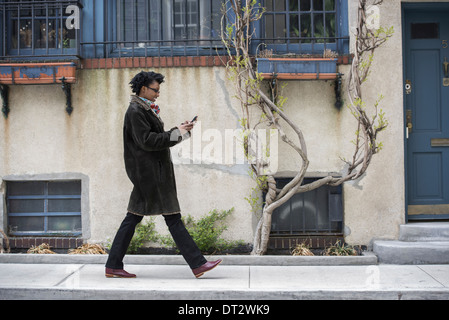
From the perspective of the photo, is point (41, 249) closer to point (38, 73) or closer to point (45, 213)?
point (45, 213)

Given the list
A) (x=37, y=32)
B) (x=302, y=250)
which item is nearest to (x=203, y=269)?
(x=302, y=250)

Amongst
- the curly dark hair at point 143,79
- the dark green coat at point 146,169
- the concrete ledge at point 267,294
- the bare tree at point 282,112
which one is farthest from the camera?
the bare tree at point 282,112

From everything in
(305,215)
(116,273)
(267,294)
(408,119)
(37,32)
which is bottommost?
(267,294)

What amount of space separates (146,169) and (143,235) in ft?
4.54

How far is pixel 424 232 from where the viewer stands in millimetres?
5969

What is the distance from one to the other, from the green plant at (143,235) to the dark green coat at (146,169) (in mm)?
1134

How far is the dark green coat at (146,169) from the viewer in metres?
4.90

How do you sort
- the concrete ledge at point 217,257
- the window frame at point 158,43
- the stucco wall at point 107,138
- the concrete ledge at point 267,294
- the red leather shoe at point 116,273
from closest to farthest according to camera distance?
the concrete ledge at point 267,294 → the red leather shoe at point 116,273 → the concrete ledge at point 217,257 → the stucco wall at point 107,138 → the window frame at point 158,43

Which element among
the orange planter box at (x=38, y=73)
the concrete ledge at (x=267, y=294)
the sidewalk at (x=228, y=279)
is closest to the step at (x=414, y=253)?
the sidewalk at (x=228, y=279)

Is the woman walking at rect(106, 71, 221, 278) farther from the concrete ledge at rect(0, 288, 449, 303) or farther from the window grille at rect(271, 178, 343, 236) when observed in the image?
the window grille at rect(271, 178, 343, 236)

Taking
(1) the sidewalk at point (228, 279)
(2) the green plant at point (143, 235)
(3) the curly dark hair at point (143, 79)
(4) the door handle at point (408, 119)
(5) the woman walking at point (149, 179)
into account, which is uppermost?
(3) the curly dark hair at point (143, 79)

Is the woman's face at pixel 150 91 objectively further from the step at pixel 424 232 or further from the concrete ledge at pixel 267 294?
the step at pixel 424 232

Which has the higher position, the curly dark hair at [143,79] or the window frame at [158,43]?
the window frame at [158,43]

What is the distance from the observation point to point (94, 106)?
20.5 feet
